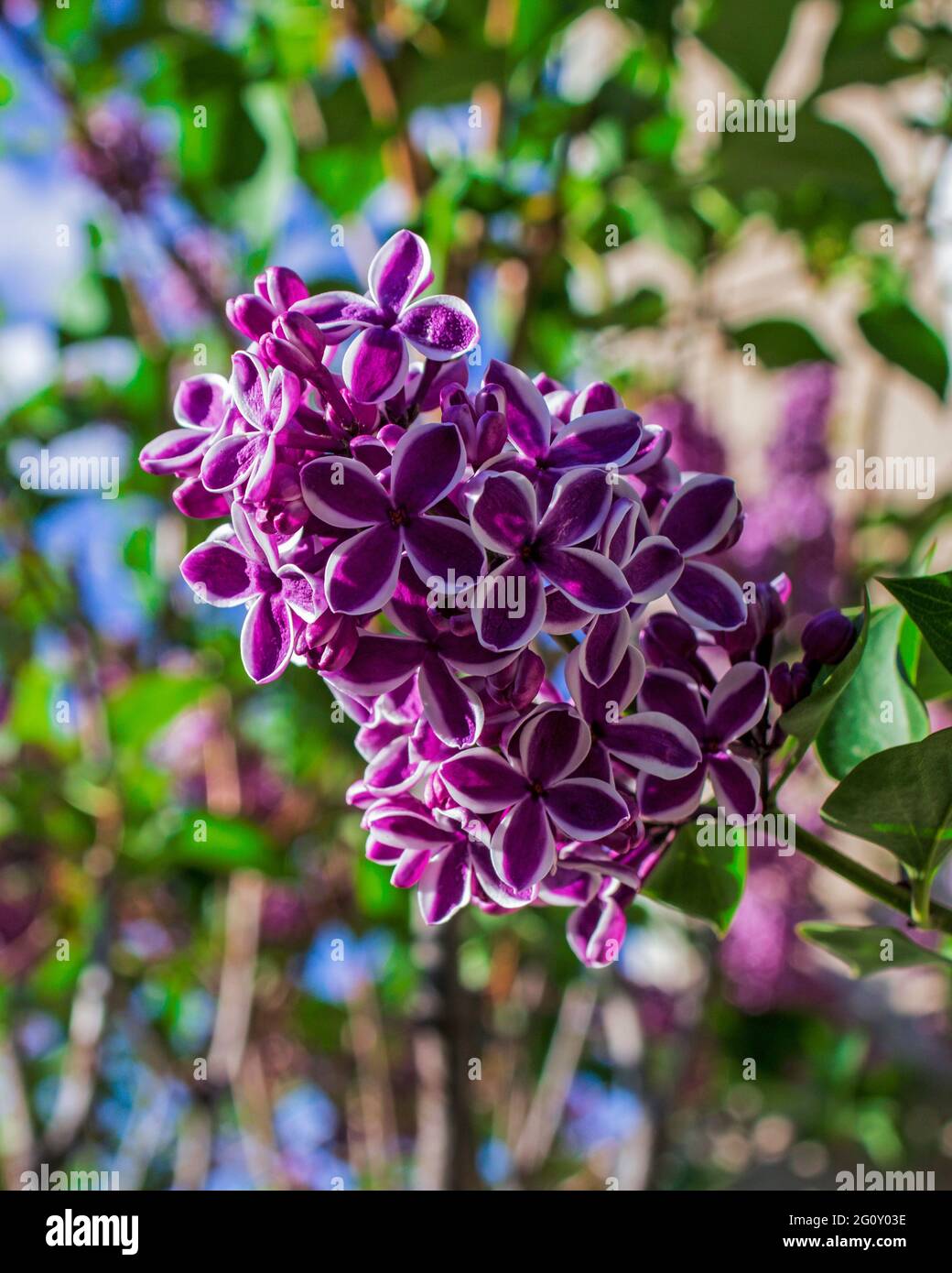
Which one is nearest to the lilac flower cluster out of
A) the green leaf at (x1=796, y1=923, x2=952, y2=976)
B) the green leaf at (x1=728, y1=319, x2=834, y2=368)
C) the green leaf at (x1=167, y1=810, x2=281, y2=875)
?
the green leaf at (x1=796, y1=923, x2=952, y2=976)

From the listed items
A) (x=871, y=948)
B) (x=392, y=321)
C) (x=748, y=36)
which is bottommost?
(x=871, y=948)

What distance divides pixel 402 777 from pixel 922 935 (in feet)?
2.66

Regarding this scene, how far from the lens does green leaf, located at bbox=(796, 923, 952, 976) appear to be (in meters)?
0.62

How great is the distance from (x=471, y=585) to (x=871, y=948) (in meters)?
0.33

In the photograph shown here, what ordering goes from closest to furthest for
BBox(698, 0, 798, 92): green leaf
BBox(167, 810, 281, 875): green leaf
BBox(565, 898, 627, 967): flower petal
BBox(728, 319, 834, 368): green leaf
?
1. BBox(565, 898, 627, 967): flower petal
2. BBox(698, 0, 798, 92): green leaf
3. BBox(167, 810, 281, 875): green leaf
4. BBox(728, 319, 834, 368): green leaf

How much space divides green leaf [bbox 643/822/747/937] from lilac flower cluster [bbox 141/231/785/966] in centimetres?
4

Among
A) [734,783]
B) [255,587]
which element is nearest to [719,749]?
[734,783]

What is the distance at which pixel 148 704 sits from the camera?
49.1 inches

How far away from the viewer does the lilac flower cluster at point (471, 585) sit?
48 cm

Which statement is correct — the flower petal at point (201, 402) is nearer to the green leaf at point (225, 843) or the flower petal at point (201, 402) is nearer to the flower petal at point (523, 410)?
the flower petal at point (523, 410)

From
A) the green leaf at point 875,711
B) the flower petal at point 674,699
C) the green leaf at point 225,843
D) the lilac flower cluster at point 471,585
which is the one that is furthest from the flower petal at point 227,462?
the green leaf at point 225,843

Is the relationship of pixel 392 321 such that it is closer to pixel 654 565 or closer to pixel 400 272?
pixel 400 272

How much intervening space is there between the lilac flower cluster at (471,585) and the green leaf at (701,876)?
4 cm

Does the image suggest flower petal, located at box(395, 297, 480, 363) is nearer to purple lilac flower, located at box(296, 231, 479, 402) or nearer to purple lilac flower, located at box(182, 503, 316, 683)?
purple lilac flower, located at box(296, 231, 479, 402)
